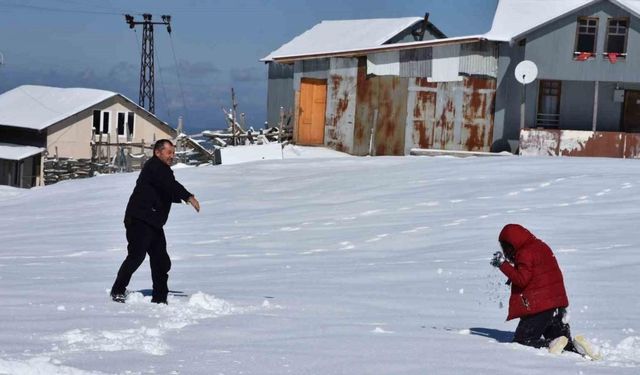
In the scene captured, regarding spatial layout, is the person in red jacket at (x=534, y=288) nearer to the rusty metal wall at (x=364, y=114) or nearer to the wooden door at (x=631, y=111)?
the rusty metal wall at (x=364, y=114)

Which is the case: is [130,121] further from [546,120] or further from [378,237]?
[378,237]

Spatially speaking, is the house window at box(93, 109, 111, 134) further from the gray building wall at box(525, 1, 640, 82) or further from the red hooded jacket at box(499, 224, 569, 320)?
the red hooded jacket at box(499, 224, 569, 320)

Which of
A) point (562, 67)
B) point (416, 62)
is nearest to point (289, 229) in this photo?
point (416, 62)

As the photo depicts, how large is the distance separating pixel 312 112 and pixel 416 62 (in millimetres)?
4445

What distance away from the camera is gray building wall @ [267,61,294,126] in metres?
44.1

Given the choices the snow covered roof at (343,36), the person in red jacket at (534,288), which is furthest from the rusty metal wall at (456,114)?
the person in red jacket at (534,288)

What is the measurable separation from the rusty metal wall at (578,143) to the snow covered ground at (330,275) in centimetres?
601

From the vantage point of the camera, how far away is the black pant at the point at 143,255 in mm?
9250

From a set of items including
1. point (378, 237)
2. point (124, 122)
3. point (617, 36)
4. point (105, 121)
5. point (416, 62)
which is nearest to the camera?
point (378, 237)

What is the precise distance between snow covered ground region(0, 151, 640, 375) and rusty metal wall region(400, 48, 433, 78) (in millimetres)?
8197

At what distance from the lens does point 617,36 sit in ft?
109

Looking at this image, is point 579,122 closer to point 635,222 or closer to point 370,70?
point 370,70

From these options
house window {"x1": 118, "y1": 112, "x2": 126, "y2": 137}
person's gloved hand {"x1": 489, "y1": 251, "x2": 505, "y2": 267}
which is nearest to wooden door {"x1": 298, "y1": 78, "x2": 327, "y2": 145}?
house window {"x1": 118, "y1": 112, "x2": 126, "y2": 137}

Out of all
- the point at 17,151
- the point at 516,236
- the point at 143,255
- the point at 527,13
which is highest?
the point at 527,13
